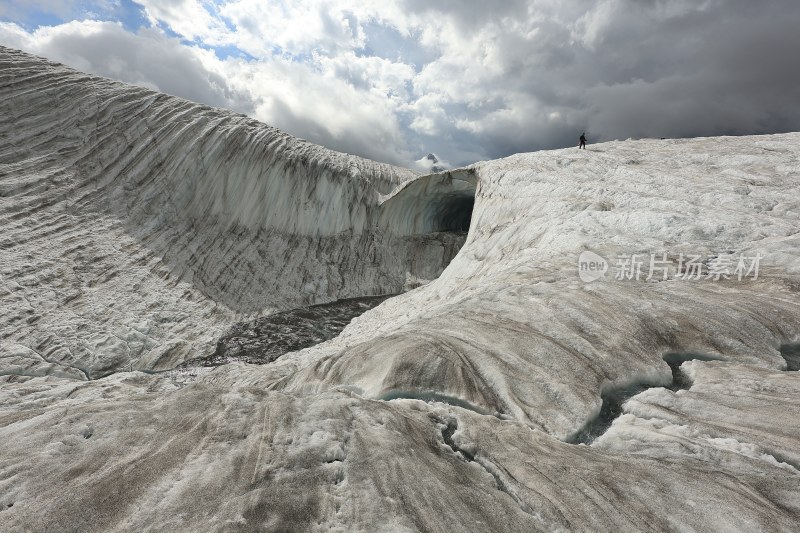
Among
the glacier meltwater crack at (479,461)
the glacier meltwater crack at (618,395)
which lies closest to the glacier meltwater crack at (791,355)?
the glacier meltwater crack at (618,395)

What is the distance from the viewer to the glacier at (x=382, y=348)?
4020 mm

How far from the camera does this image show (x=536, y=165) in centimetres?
2345

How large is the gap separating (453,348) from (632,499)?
12.9 ft

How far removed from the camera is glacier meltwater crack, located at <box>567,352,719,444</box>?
611 cm

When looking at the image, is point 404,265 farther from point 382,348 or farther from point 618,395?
point 618,395

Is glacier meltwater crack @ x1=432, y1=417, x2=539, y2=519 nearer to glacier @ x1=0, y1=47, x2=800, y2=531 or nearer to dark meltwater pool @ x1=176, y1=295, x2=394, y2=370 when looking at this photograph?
glacier @ x1=0, y1=47, x2=800, y2=531

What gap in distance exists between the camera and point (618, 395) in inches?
275

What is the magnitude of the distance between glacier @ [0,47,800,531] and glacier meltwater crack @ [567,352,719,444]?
3.5 inches

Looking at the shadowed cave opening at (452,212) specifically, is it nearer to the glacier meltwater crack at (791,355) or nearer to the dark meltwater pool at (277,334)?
the dark meltwater pool at (277,334)

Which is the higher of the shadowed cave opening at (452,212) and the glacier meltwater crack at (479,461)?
the shadowed cave opening at (452,212)

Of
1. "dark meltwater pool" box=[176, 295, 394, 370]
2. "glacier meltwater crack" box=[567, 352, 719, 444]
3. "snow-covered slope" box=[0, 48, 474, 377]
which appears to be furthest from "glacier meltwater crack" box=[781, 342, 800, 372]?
"snow-covered slope" box=[0, 48, 474, 377]

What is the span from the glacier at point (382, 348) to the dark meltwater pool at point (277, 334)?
73cm

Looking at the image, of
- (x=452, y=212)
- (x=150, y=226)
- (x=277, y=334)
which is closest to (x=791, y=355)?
(x=277, y=334)

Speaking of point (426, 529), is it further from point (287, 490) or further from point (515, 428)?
point (515, 428)
